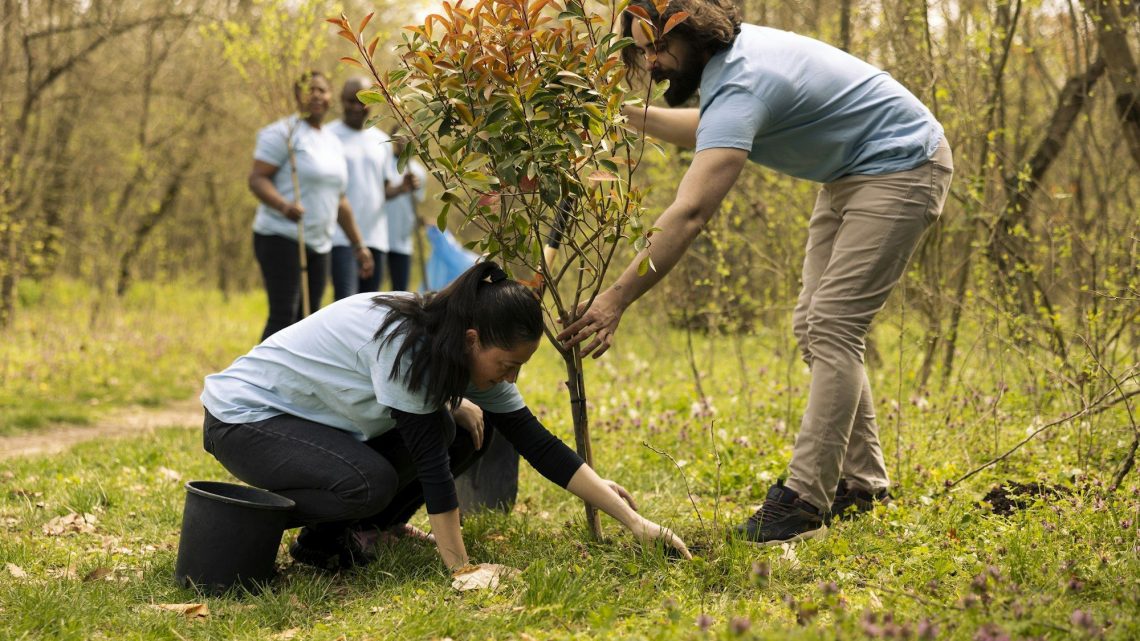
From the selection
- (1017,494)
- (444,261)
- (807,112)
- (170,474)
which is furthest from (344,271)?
(1017,494)

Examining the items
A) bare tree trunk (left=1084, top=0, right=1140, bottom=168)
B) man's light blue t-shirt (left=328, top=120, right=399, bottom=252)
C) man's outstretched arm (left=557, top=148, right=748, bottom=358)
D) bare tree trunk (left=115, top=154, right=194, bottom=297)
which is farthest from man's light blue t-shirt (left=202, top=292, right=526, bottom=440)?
bare tree trunk (left=115, top=154, right=194, bottom=297)

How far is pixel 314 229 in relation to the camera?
21.2 feet

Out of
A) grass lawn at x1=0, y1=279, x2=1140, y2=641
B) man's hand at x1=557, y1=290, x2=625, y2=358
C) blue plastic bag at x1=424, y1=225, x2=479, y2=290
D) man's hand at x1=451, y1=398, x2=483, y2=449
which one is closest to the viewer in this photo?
grass lawn at x1=0, y1=279, x2=1140, y2=641

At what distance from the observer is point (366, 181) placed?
7328 mm

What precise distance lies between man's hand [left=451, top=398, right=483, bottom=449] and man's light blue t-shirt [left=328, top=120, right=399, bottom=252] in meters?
4.03

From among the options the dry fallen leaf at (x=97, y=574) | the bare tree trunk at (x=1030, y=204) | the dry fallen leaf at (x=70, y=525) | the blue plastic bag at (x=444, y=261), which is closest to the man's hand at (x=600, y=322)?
the dry fallen leaf at (x=97, y=574)

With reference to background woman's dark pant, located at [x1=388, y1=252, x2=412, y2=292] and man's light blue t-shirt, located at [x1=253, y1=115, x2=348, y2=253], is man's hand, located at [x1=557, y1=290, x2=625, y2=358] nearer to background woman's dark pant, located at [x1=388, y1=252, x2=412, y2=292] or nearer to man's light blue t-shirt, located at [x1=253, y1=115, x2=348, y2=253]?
man's light blue t-shirt, located at [x1=253, y1=115, x2=348, y2=253]

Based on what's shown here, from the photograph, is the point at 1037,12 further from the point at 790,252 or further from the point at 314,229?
the point at 314,229

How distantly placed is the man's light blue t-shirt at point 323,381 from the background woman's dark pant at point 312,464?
0.05 m

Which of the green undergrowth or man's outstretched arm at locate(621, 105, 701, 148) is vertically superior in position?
man's outstretched arm at locate(621, 105, 701, 148)

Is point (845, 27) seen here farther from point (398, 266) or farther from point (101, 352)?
point (101, 352)

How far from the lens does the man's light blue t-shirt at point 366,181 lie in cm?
729

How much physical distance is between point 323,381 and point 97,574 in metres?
0.98

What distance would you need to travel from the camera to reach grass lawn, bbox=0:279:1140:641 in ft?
8.23
